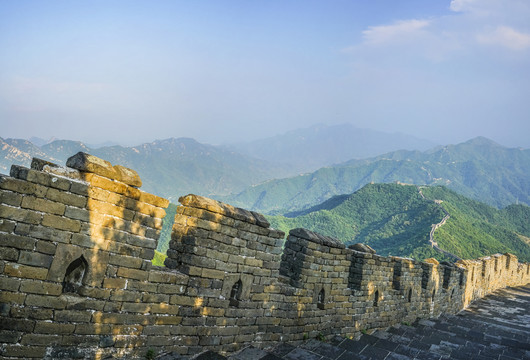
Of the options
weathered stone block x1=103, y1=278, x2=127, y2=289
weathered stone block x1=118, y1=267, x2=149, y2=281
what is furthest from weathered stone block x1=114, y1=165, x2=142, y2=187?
weathered stone block x1=103, y1=278, x2=127, y2=289

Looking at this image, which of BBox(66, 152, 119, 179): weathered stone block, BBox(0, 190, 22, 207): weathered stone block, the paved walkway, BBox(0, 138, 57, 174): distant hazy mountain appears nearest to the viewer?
BBox(0, 190, 22, 207): weathered stone block

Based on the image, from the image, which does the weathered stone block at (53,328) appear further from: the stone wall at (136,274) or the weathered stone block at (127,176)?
the weathered stone block at (127,176)

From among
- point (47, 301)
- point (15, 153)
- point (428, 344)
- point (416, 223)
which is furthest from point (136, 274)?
point (15, 153)

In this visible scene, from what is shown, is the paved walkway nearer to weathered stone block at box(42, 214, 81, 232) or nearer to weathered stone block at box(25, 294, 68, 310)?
weathered stone block at box(25, 294, 68, 310)

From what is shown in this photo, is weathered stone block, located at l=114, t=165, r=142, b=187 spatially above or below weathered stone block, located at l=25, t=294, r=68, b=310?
above

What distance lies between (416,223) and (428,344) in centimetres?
5243

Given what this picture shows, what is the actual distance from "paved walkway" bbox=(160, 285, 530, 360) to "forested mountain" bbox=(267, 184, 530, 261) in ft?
93.6

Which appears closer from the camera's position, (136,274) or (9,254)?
(9,254)

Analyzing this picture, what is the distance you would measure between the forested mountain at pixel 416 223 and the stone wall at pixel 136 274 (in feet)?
118

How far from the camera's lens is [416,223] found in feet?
187

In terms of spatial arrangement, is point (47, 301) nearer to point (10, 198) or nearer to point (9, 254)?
point (9, 254)

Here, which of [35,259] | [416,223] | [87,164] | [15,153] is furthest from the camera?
[15,153]

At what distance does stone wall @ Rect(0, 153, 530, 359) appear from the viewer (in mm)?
3602

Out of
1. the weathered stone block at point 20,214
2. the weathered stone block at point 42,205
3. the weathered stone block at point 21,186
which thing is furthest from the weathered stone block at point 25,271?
the weathered stone block at point 21,186
